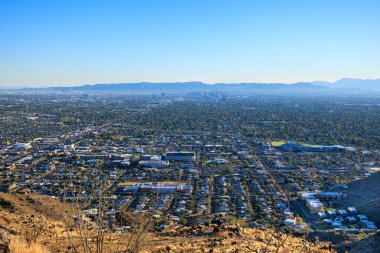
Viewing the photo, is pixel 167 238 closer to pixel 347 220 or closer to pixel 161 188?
pixel 347 220

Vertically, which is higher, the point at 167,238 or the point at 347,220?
the point at 167,238

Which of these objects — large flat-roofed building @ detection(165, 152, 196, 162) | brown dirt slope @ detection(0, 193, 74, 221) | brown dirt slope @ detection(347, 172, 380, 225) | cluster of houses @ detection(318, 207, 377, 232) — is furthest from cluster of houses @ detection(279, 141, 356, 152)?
brown dirt slope @ detection(0, 193, 74, 221)

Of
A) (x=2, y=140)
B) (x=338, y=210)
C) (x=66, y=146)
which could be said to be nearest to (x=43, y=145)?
(x=66, y=146)

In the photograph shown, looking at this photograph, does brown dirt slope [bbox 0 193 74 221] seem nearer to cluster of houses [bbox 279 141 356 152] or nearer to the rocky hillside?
the rocky hillside

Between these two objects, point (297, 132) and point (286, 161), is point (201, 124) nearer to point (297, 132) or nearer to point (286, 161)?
point (297, 132)

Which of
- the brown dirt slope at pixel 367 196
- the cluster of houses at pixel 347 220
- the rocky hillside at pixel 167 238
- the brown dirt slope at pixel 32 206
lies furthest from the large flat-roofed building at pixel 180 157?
the rocky hillside at pixel 167 238

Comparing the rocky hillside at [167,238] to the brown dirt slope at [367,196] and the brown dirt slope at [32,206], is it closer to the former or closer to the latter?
the brown dirt slope at [32,206]

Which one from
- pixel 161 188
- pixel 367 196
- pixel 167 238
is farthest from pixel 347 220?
pixel 161 188

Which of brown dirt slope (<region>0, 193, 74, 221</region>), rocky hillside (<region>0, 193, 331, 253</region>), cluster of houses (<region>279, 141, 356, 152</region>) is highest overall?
rocky hillside (<region>0, 193, 331, 253</region>)

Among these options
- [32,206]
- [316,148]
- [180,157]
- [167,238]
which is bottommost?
[316,148]

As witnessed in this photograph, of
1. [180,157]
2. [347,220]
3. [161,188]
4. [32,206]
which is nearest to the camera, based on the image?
[32,206]
